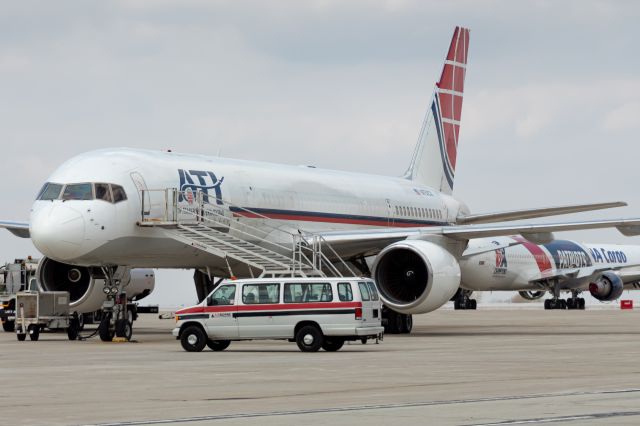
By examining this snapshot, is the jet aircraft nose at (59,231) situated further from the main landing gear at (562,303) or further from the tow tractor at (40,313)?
the main landing gear at (562,303)

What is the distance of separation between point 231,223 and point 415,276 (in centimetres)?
499

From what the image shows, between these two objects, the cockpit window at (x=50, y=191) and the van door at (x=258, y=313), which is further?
the cockpit window at (x=50, y=191)

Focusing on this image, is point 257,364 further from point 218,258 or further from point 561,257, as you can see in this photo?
point 561,257

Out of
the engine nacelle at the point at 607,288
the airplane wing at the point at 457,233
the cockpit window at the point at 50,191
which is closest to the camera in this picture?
the cockpit window at the point at 50,191

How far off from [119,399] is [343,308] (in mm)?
9763

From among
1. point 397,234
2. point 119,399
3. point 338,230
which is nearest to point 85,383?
point 119,399

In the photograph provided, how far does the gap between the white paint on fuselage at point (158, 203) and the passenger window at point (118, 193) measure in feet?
0.43

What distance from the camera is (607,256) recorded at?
7906cm

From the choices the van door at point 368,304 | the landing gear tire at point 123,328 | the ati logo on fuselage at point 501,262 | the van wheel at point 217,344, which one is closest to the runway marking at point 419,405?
the van door at point 368,304

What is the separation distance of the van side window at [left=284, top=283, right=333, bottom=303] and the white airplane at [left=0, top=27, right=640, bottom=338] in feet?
16.1

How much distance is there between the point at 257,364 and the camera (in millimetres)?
20172

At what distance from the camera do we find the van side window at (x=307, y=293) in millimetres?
23969

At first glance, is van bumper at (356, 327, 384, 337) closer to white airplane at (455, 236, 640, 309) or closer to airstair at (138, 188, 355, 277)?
airstair at (138, 188, 355, 277)

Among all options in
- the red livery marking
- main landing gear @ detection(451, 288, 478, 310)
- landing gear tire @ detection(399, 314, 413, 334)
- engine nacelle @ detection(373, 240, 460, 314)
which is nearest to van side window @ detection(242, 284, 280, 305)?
engine nacelle @ detection(373, 240, 460, 314)
